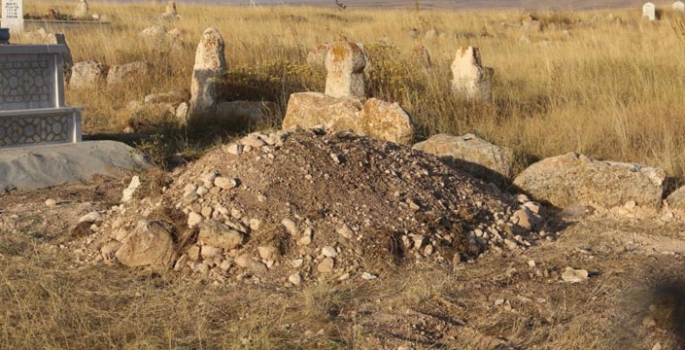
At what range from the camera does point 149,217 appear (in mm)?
5809

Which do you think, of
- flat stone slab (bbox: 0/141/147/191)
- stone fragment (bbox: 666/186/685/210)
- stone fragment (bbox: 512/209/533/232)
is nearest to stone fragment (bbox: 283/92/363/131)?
flat stone slab (bbox: 0/141/147/191)

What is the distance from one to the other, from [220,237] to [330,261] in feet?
2.16

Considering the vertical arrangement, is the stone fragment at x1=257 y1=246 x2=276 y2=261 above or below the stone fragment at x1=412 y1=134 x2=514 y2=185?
below

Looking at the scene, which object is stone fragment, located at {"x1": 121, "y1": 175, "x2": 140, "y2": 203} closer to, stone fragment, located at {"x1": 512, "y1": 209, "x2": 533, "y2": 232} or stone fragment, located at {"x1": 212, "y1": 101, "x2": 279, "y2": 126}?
stone fragment, located at {"x1": 512, "y1": 209, "x2": 533, "y2": 232}

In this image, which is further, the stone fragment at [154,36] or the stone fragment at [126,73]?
the stone fragment at [154,36]

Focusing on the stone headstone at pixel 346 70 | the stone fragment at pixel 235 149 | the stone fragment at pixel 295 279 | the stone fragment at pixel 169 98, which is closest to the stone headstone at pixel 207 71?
the stone fragment at pixel 169 98

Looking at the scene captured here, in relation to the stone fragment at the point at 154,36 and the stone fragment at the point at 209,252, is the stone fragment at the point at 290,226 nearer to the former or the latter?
the stone fragment at the point at 209,252

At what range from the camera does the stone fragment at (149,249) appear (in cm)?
555

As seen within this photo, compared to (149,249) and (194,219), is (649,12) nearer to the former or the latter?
(194,219)

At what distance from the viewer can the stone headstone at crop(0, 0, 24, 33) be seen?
2083 cm

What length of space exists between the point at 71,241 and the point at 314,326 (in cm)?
214

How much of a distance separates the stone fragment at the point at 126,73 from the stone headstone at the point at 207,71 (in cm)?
158

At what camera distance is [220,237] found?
559 centimetres

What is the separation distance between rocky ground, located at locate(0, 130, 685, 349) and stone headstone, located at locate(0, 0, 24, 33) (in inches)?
578
